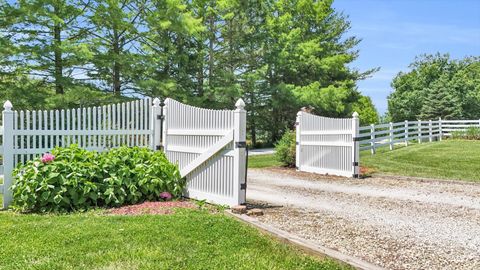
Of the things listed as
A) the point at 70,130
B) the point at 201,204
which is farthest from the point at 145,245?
the point at 70,130

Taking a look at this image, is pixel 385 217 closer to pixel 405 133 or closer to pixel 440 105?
pixel 405 133

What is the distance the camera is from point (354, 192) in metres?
8.85

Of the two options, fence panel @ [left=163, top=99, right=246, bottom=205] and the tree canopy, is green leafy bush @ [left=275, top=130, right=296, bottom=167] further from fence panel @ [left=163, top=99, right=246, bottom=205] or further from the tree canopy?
the tree canopy

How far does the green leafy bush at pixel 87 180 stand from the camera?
6.48 m

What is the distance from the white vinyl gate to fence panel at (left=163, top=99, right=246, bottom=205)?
529 centimetres

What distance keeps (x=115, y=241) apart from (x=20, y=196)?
281cm

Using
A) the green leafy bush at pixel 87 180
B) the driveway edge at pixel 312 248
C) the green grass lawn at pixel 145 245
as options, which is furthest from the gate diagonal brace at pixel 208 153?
the driveway edge at pixel 312 248

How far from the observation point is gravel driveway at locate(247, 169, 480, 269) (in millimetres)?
4453

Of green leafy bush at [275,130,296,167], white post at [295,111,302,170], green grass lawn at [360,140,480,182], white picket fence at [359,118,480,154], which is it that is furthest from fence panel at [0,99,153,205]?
white picket fence at [359,118,480,154]

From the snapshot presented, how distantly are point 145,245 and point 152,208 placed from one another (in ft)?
6.42

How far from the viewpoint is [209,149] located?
706 centimetres

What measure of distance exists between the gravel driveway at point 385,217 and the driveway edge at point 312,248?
0.59 ft

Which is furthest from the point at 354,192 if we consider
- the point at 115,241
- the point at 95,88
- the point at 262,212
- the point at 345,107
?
the point at 345,107

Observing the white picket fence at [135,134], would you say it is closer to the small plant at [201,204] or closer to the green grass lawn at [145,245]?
the small plant at [201,204]
